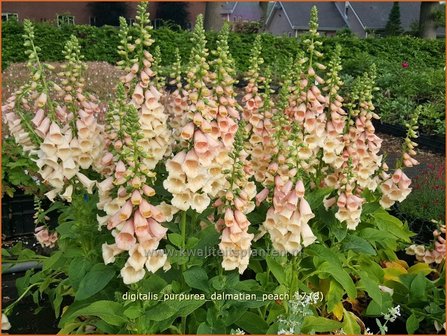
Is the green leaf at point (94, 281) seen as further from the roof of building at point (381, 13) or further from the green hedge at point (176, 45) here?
the roof of building at point (381, 13)

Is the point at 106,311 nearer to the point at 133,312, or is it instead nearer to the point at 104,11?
the point at 133,312

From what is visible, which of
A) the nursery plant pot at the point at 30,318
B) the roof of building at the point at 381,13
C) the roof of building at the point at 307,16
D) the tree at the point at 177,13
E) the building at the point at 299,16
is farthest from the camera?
the roof of building at the point at 307,16

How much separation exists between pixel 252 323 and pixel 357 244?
812mm

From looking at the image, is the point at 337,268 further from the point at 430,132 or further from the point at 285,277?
the point at 430,132

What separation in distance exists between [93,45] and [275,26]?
128 feet

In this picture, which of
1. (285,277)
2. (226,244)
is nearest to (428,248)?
(285,277)

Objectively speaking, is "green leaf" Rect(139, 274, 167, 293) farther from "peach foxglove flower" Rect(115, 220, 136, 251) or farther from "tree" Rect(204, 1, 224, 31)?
"tree" Rect(204, 1, 224, 31)

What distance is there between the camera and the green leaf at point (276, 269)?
2.91 meters

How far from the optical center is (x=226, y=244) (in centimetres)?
264

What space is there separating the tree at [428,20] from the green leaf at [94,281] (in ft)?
85.3

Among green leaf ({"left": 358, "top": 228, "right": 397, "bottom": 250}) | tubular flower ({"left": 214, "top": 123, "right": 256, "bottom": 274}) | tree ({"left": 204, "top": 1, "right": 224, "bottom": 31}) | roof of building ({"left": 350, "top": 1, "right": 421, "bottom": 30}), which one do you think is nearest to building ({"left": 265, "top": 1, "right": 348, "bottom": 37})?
roof of building ({"left": 350, "top": 1, "right": 421, "bottom": 30})

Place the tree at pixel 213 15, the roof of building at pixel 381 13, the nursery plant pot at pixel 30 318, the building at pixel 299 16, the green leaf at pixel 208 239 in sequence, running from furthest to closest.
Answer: the building at pixel 299 16
the roof of building at pixel 381 13
the tree at pixel 213 15
the nursery plant pot at pixel 30 318
the green leaf at pixel 208 239

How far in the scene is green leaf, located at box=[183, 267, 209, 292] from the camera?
270cm

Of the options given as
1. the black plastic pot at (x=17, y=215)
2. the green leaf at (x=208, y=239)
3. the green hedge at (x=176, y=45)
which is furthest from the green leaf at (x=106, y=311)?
the green hedge at (x=176, y=45)
